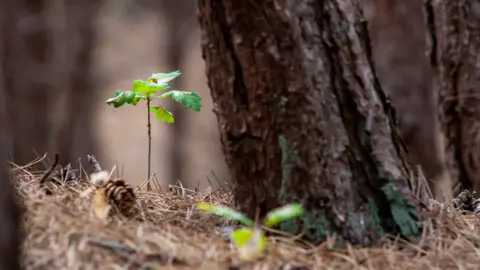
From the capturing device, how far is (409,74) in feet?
11.7

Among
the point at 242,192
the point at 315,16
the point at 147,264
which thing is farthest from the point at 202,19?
the point at 147,264

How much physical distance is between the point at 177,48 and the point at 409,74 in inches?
183

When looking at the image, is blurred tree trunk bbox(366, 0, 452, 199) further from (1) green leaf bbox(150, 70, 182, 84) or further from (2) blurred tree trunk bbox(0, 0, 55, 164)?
(2) blurred tree trunk bbox(0, 0, 55, 164)

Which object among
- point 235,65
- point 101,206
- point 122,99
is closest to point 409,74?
point 122,99

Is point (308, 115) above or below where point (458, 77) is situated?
below

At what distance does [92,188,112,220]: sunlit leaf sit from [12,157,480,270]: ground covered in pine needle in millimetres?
14

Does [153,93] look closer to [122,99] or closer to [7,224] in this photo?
[122,99]

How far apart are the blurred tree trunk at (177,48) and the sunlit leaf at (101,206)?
235 inches

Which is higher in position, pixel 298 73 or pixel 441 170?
pixel 298 73

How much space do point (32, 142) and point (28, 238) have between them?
200 inches

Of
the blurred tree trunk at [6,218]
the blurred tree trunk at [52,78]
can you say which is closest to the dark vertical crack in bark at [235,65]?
the blurred tree trunk at [6,218]

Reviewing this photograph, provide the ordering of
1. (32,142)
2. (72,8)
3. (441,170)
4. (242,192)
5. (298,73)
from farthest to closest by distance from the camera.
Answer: (72,8) → (32,142) → (441,170) → (242,192) → (298,73)

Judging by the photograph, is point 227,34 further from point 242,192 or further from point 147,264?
point 147,264

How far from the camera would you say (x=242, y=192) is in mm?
1452
